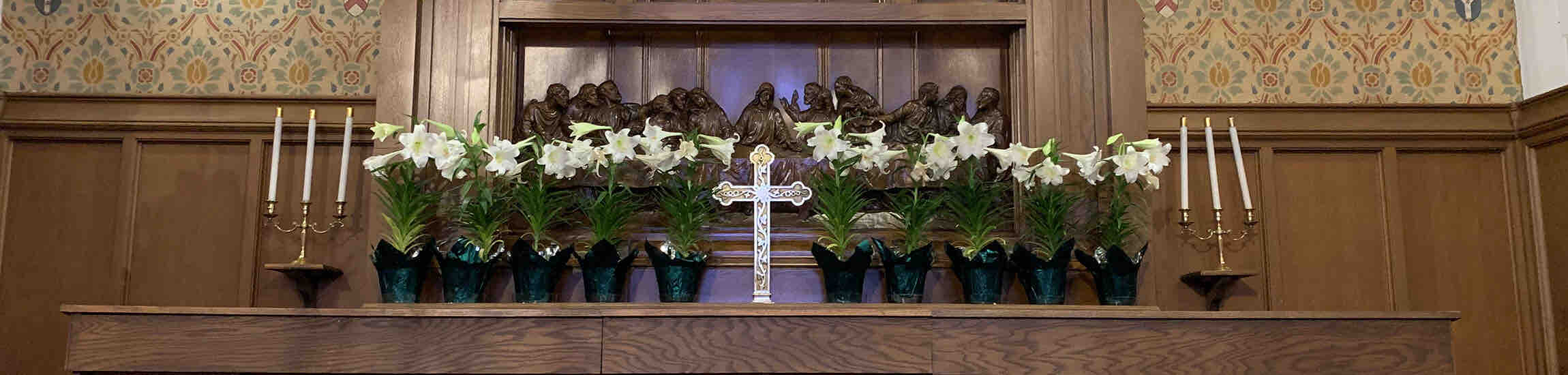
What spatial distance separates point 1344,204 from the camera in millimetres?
4305

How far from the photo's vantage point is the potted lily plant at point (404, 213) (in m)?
3.47

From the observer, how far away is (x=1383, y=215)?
14.1 feet

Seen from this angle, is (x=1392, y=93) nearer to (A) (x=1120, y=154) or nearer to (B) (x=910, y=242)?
(A) (x=1120, y=154)

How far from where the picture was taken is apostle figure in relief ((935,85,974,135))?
155 inches

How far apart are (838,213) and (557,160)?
29.2 inches

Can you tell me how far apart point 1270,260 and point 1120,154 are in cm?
97

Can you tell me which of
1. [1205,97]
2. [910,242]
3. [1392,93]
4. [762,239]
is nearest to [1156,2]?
[1205,97]

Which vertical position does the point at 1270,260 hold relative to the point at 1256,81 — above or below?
below

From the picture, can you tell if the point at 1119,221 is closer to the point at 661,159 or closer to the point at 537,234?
the point at 661,159

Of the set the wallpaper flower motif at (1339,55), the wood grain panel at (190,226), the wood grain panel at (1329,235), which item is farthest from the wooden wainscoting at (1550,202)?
the wood grain panel at (190,226)

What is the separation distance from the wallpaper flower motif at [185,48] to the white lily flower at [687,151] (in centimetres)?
133

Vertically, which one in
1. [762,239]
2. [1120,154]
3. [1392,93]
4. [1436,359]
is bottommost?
[1436,359]

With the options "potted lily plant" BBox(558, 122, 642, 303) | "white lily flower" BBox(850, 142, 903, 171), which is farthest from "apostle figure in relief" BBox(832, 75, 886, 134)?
"potted lily plant" BBox(558, 122, 642, 303)

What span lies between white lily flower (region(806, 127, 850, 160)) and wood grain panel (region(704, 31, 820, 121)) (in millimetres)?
565
